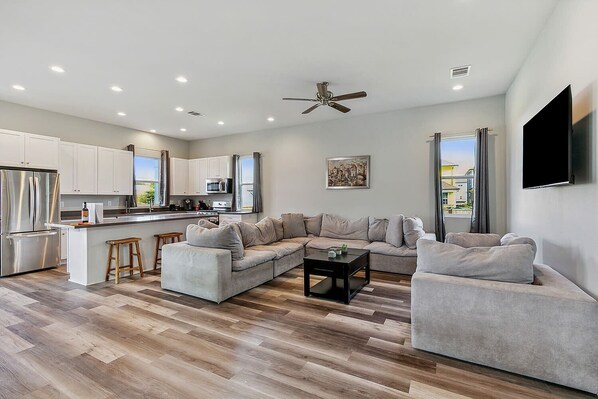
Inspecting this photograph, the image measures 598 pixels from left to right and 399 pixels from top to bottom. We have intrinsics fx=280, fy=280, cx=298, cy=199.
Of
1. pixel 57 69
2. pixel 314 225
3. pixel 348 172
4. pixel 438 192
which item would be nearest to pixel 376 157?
pixel 348 172

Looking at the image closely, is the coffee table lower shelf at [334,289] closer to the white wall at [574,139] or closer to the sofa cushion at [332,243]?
the sofa cushion at [332,243]

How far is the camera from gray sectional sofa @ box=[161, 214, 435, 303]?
Result: 136 inches

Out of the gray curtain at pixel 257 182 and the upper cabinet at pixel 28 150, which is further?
the gray curtain at pixel 257 182

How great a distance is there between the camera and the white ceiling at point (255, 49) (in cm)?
262

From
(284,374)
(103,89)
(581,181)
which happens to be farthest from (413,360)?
(103,89)

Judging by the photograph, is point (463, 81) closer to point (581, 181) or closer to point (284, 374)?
point (581, 181)

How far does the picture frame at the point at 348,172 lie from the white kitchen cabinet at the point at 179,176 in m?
4.29

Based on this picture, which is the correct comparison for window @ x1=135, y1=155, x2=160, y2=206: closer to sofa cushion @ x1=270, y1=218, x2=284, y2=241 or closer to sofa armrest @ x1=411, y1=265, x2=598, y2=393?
sofa cushion @ x1=270, y1=218, x2=284, y2=241

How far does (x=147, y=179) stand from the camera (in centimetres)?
738

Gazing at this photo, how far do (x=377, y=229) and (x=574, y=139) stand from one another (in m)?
3.31

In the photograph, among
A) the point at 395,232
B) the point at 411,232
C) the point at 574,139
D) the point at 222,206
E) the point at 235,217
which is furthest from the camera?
the point at 222,206

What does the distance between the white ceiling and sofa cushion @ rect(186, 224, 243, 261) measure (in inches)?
85.8

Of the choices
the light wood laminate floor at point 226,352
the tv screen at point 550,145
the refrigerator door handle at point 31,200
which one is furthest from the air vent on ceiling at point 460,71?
the refrigerator door handle at point 31,200

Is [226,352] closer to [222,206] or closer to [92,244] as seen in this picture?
[92,244]
